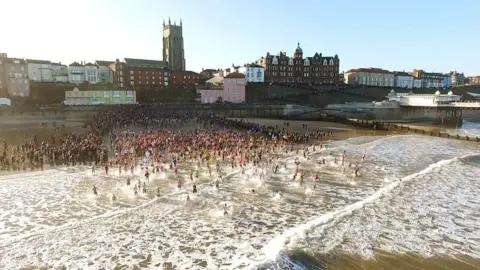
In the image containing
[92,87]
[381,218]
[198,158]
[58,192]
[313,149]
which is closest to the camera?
[381,218]

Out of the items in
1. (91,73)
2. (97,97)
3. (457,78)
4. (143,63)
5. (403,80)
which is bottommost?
(97,97)

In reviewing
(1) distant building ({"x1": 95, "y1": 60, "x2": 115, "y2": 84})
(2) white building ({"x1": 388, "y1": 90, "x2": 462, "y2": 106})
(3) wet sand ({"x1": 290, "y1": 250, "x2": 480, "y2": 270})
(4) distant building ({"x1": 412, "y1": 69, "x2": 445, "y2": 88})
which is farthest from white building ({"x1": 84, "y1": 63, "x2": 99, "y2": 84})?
(4) distant building ({"x1": 412, "y1": 69, "x2": 445, "y2": 88})

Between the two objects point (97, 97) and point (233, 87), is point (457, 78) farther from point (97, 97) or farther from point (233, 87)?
point (97, 97)

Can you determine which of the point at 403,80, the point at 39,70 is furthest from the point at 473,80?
the point at 39,70

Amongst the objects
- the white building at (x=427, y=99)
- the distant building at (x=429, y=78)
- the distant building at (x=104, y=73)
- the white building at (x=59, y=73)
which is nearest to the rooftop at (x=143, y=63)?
the distant building at (x=104, y=73)

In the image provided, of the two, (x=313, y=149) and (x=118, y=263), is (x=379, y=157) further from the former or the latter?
(x=118, y=263)

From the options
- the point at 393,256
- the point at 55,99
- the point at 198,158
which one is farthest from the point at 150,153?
the point at 55,99

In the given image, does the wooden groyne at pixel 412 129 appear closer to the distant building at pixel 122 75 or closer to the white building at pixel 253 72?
the white building at pixel 253 72
